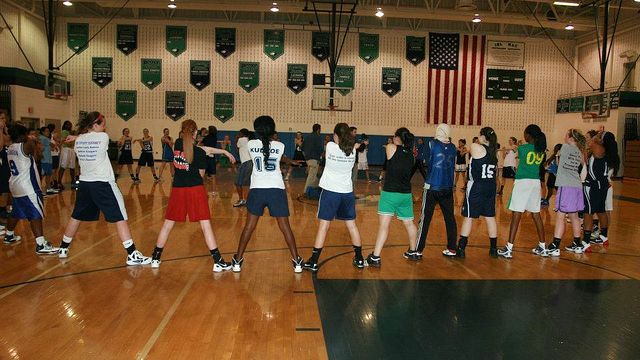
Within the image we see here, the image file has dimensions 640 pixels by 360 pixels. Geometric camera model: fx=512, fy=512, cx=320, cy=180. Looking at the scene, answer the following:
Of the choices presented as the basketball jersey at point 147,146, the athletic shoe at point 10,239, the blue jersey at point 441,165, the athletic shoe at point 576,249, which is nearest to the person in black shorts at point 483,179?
the blue jersey at point 441,165

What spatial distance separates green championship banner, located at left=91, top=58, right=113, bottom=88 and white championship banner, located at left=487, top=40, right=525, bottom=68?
20029 millimetres

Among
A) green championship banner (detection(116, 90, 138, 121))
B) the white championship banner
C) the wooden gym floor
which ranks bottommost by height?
the wooden gym floor

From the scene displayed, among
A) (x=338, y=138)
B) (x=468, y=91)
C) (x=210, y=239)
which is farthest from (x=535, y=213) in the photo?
(x=468, y=91)

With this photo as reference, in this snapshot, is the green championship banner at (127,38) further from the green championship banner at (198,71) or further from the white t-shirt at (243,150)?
the white t-shirt at (243,150)

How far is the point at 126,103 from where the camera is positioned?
26.7 m

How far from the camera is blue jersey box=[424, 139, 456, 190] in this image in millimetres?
6699

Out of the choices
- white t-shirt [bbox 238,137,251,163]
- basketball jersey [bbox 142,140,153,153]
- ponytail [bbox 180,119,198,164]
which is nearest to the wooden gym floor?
ponytail [bbox 180,119,198,164]

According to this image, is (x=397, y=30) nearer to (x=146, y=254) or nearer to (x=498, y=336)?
(x=146, y=254)

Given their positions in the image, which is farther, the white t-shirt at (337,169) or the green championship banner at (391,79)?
the green championship banner at (391,79)

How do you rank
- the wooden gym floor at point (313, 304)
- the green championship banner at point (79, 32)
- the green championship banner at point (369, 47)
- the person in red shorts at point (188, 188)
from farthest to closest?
the green championship banner at point (369, 47), the green championship banner at point (79, 32), the person in red shorts at point (188, 188), the wooden gym floor at point (313, 304)

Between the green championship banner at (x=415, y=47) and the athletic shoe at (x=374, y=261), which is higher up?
the green championship banner at (x=415, y=47)

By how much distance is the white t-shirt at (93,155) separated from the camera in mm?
5793

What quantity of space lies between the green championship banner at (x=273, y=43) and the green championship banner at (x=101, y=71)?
807 centimetres

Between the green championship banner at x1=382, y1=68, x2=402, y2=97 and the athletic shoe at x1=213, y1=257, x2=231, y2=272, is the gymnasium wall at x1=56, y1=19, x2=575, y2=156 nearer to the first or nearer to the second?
the green championship banner at x1=382, y1=68, x2=402, y2=97
